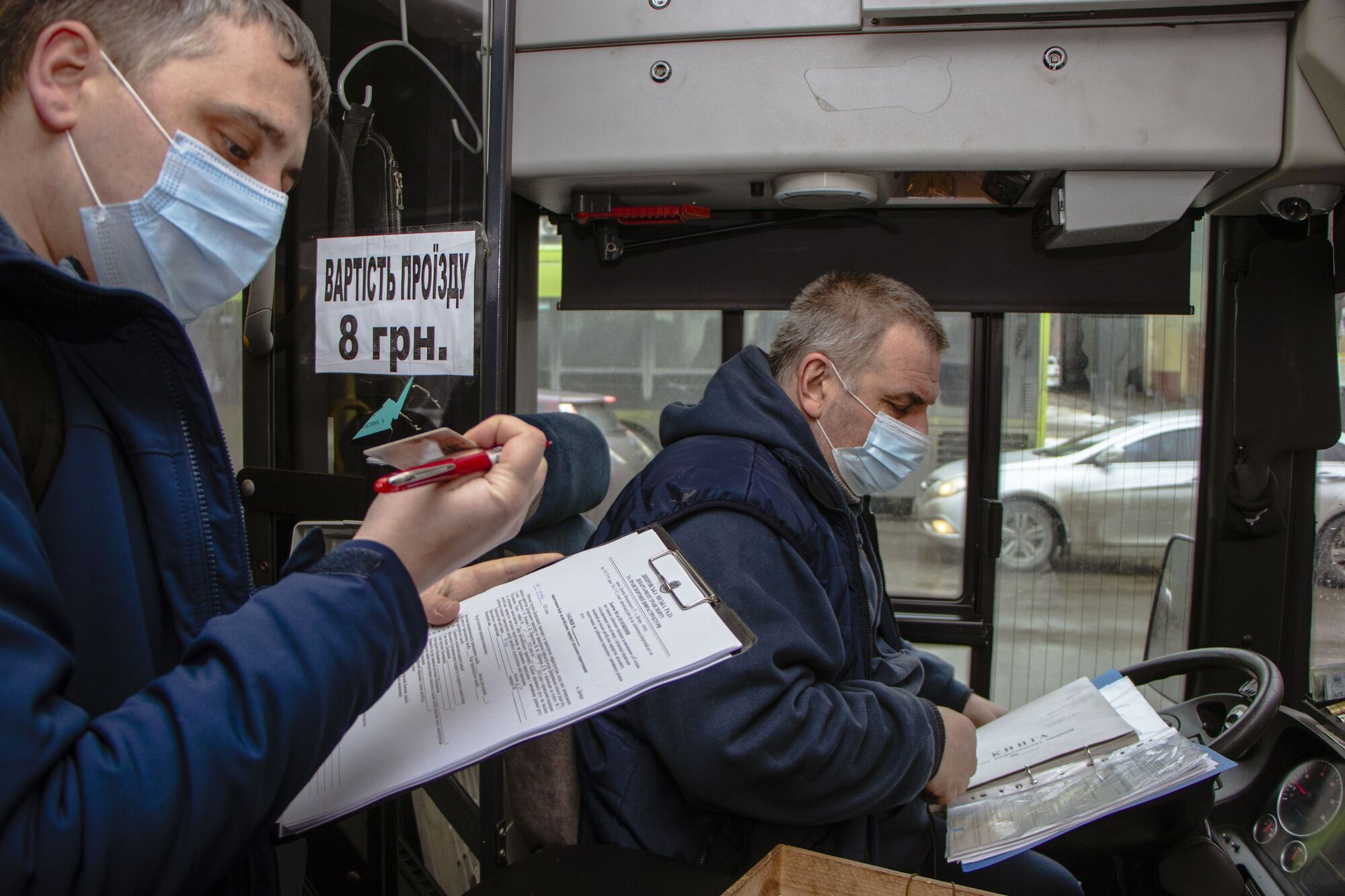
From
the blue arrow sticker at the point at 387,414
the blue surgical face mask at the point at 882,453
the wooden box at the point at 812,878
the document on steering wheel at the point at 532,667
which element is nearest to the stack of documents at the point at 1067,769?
the wooden box at the point at 812,878

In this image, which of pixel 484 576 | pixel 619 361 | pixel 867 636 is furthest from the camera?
pixel 619 361

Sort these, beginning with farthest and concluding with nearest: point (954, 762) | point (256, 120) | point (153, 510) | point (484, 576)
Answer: point (954, 762) → point (484, 576) → point (256, 120) → point (153, 510)

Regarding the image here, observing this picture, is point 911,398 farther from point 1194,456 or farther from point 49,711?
point 49,711

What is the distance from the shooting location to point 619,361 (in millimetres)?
2658

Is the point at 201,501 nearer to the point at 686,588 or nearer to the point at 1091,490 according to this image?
the point at 686,588

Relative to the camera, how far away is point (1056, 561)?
98.3 inches

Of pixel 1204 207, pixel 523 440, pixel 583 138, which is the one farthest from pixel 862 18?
pixel 523 440

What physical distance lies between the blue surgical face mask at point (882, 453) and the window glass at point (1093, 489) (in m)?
0.64

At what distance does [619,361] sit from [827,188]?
921 millimetres

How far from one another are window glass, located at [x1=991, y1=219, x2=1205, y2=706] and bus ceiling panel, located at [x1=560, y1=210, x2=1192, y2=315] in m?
0.12

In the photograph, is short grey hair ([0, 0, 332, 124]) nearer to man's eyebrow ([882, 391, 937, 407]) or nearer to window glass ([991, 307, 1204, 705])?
man's eyebrow ([882, 391, 937, 407])

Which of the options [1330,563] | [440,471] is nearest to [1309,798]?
[1330,563]

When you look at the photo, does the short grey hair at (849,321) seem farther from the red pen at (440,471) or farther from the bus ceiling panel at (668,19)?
the red pen at (440,471)

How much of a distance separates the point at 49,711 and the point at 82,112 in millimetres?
567
